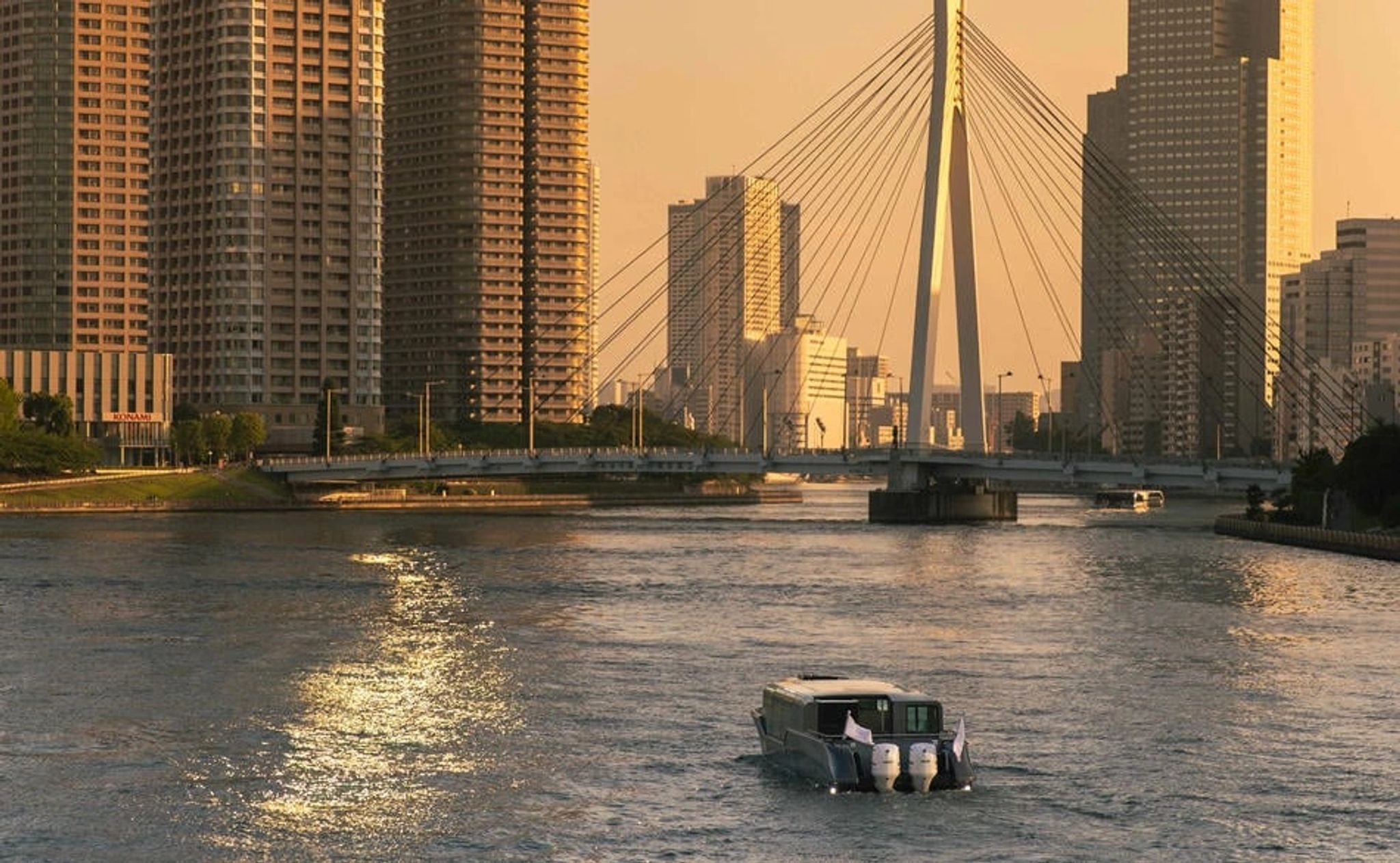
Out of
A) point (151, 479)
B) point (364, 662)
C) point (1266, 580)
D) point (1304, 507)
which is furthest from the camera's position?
point (151, 479)

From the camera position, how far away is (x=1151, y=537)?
404ft

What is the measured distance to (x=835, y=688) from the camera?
37688mm

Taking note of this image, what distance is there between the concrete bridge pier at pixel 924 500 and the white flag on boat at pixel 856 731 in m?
95.6

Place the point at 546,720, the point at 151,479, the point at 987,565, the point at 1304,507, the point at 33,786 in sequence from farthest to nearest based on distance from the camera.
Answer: the point at 151,479
the point at 1304,507
the point at 987,565
the point at 546,720
the point at 33,786

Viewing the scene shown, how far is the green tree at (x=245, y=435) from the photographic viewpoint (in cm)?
18950

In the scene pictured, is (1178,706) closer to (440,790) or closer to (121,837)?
(440,790)

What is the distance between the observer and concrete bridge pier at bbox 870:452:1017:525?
440 ft

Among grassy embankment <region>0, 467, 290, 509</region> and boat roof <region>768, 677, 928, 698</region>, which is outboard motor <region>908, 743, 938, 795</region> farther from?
grassy embankment <region>0, 467, 290, 509</region>

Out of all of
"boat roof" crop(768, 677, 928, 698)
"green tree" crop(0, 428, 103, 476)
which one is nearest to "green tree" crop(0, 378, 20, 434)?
"green tree" crop(0, 428, 103, 476)

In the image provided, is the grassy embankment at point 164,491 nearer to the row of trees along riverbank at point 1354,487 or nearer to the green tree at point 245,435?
the green tree at point 245,435

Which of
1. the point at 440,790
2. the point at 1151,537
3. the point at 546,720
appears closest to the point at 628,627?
the point at 546,720

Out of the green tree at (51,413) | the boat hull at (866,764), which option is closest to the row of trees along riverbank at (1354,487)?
the boat hull at (866,764)

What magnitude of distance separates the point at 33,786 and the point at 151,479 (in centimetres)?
12244

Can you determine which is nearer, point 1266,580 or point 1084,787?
point 1084,787
